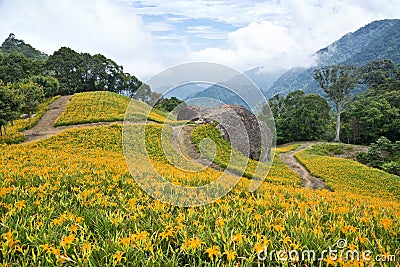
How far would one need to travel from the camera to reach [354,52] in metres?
134

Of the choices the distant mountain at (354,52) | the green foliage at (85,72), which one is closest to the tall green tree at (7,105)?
the green foliage at (85,72)

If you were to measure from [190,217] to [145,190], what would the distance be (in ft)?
5.38

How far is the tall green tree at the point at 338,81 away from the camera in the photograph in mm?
28773

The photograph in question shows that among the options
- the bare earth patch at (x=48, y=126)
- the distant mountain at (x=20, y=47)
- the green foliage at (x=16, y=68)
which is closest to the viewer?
the bare earth patch at (x=48, y=126)

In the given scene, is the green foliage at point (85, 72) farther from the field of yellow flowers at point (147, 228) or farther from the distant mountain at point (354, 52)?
the distant mountain at point (354, 52)

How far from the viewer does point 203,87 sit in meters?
5.25

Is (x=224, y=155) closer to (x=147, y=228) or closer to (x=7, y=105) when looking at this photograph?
(x=7, y=105)

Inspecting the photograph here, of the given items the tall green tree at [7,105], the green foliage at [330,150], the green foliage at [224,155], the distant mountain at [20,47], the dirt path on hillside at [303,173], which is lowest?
the dirt path on hillside at [303,173]

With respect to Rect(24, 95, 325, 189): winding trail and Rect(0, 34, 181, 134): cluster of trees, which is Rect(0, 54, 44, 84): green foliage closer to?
Rect(0, 34, 181, 134): cluster of trees

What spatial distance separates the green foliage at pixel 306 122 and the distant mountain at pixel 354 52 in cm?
6547

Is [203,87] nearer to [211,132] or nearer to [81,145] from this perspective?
[81,145]

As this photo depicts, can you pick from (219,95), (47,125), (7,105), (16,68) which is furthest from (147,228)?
(16,68)

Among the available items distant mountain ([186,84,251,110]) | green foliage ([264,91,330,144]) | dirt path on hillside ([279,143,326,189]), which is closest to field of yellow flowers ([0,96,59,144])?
distant mountain ([186,84,251,110])

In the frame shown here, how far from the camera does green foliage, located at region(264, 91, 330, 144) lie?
103 feet
